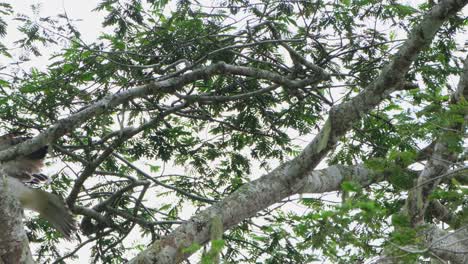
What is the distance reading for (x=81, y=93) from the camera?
4.82 metres

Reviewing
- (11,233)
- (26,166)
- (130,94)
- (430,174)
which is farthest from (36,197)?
A: (430,174)

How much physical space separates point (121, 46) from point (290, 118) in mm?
1529

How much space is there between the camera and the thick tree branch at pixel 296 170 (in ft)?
11.4

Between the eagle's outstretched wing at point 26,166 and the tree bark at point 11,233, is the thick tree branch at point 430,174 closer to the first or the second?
the tree bark at point 11,233

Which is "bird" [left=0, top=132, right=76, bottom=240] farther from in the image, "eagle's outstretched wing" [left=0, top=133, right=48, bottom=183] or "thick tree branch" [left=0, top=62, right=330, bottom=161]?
"thick tree branch" [left=0, top=62, right=330, bottom=161]

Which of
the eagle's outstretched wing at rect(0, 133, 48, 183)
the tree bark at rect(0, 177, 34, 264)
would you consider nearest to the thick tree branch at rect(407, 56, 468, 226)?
the tree bark at rect(0, 177, 34, 264)

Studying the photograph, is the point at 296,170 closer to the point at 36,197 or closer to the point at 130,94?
the point at 130,94

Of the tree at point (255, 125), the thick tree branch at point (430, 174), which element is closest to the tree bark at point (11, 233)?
the tree at point (255, 125)

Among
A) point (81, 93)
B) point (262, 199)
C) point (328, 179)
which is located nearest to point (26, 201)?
point (81, 93)

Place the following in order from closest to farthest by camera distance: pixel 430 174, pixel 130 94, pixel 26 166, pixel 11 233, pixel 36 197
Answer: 1. pixel 11 233
2. pixel 430 174
3. pixel 130 94
4. pixel 36 197
5. pixel 26 166

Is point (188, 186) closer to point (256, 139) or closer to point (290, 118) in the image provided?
point (256, 139)

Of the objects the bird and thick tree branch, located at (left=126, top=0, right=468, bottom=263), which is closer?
thick tree branch, located at (left=126, top=0, right=468, bottom=263)

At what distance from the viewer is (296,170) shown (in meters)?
3.94

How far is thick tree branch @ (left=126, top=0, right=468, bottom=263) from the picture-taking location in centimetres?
347
